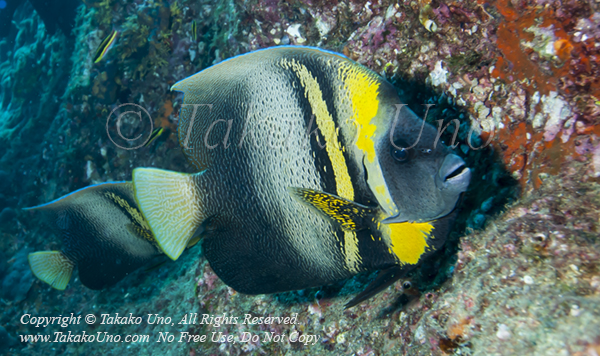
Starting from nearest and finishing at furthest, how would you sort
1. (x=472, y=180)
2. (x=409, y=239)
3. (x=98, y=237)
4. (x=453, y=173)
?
1. (x=453, y=173)
2. (x=409, y=239)
3. (x=472, y=180)
4. (x=98, y=237)

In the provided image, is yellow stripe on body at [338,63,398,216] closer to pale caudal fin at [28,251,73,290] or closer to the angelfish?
the angelfish

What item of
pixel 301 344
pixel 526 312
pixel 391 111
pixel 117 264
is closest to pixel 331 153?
pixel 391 111

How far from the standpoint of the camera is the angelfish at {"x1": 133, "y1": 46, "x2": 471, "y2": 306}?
114 cm

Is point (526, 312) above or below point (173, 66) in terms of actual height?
below

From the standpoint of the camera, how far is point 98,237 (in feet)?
10.1

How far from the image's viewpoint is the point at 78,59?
693 centimetres

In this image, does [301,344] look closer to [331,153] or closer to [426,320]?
[426,320]

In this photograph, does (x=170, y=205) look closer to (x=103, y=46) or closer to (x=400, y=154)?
(x=400, y=154)

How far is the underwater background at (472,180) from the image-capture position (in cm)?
117

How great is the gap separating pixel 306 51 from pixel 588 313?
1377mm

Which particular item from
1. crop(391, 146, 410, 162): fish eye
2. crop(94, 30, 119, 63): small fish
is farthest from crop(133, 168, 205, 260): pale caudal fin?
crop(94, 30, 119, 63): small fish

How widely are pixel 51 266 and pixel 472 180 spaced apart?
4112mm

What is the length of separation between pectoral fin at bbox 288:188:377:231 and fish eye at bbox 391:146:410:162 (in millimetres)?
221

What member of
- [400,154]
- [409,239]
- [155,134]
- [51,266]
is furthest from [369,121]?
[155,134]
